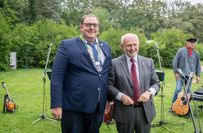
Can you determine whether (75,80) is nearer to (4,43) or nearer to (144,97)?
(144,97)

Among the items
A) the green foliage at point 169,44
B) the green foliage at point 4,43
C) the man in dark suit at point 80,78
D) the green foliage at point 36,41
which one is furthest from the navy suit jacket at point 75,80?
the green foliage at point 169,44

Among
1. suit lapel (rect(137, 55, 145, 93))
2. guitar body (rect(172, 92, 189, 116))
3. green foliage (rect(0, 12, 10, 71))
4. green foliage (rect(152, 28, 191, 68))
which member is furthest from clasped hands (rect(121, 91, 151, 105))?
green foliage (rect(152, 28, 191, 68))

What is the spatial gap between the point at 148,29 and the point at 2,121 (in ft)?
114

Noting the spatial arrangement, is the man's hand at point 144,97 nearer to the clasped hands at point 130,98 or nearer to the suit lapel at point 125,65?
the clasped hands at point 130,98

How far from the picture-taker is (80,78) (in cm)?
317

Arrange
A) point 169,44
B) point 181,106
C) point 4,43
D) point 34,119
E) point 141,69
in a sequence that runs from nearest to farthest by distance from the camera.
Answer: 1. point 141,69
2. point 34,119
3. point 181,106
4. point 4,43
5. point 169,44

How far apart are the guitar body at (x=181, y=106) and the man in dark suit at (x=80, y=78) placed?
3.88m

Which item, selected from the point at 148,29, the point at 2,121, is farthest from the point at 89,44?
the point at 148,29

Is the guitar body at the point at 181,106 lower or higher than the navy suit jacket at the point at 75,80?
lower

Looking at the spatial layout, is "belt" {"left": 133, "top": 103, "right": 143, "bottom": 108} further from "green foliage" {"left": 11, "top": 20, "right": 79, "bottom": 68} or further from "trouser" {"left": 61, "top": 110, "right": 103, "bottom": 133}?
"green foliage" {"left": 11, "top": 20, "right": 79, "bottom": 68}

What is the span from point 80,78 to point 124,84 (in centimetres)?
48

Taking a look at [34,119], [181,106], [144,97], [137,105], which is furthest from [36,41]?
[144,97]

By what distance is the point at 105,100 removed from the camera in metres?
3.37

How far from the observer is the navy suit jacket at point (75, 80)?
10.3ft
